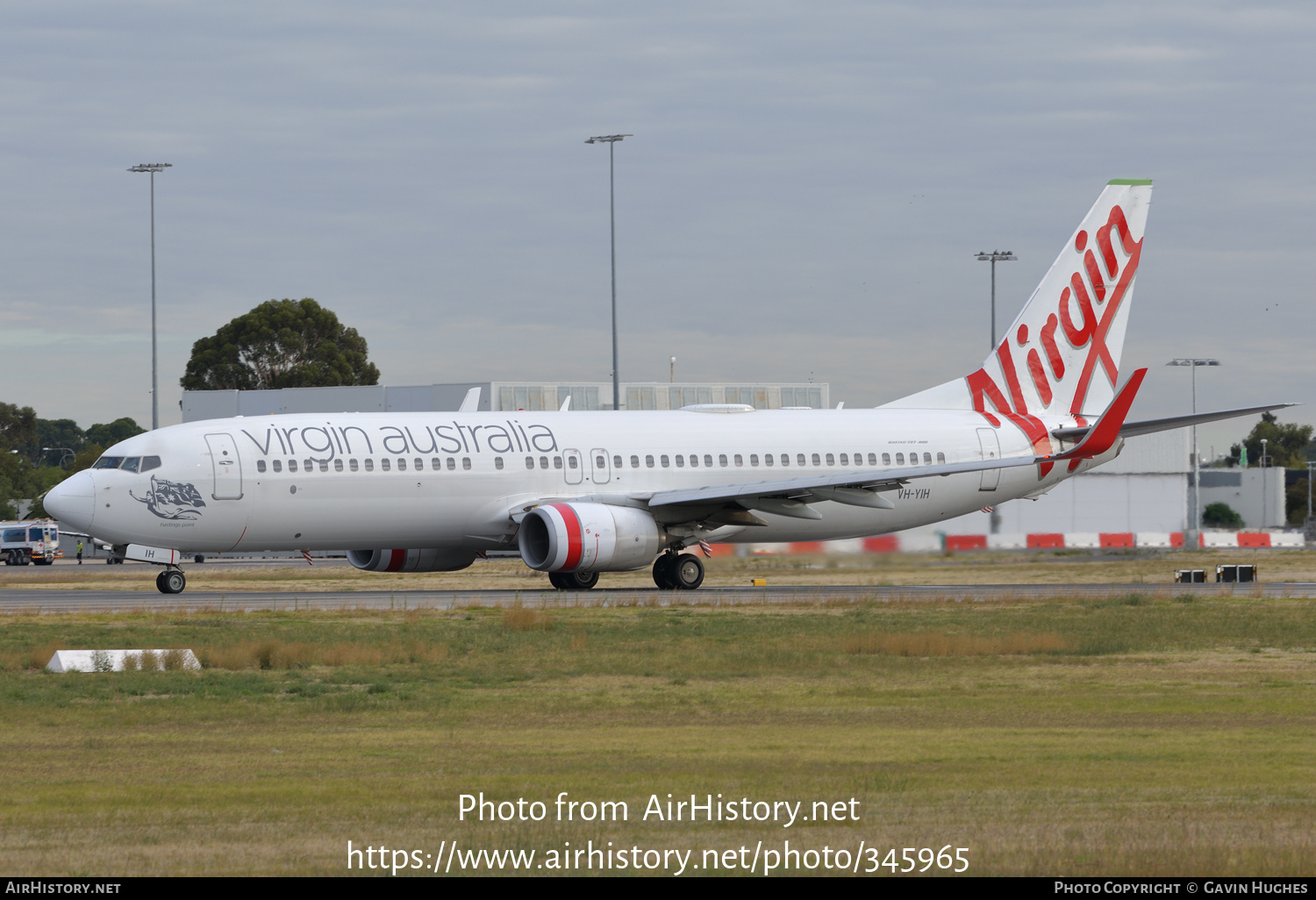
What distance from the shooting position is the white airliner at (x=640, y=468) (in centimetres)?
3412

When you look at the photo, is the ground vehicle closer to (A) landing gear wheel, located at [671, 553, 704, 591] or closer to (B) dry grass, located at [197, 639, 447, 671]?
(A) landing gear wheel, located at [671, 553, 704, 591]

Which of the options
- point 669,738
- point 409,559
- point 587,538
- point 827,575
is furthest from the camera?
point 409,559

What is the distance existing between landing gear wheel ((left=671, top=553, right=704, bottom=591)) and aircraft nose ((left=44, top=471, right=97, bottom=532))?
1243cm

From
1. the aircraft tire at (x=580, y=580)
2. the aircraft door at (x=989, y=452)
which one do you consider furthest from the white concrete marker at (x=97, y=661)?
the aircraft door at (x=989, y=452)

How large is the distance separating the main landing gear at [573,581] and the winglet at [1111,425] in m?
10.7

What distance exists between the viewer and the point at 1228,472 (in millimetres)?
97375

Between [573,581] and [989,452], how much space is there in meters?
11.4

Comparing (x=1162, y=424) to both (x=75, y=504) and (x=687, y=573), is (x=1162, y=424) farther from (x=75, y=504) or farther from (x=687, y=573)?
(x=75, y=504)

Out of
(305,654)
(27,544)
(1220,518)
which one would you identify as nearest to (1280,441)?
(1220,518)

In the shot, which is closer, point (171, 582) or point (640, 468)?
point (171, 582)

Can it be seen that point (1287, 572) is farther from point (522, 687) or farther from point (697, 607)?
point (522, 687)

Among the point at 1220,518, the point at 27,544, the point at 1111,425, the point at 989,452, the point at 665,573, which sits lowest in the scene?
the point at 27,544

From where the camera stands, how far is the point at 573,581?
37.3 meters

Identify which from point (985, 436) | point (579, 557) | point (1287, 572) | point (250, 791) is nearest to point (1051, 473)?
point (985, 436)
